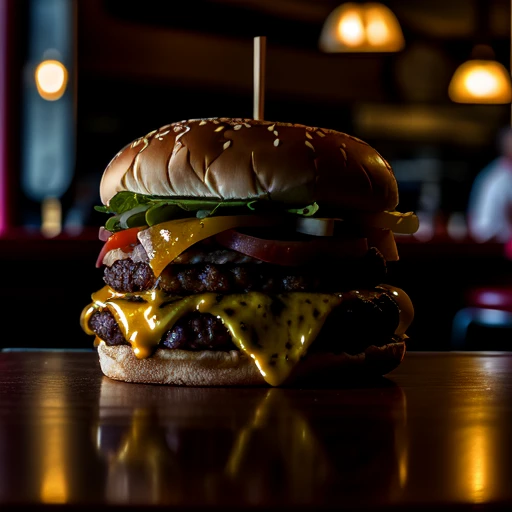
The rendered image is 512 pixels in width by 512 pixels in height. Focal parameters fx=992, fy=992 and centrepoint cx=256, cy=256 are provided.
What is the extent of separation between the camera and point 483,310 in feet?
18.4

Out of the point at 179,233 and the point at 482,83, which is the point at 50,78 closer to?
the point at 482,83

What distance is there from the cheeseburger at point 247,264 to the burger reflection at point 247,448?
11 centimetres

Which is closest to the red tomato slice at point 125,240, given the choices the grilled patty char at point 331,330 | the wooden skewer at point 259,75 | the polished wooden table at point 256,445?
the grilled patty char at point 331,330

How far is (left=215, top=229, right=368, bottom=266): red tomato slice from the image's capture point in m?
1.88

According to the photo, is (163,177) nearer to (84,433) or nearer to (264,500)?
(84,433)

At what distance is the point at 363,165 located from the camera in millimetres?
2029

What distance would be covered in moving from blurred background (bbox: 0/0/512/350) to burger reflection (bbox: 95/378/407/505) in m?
3.15

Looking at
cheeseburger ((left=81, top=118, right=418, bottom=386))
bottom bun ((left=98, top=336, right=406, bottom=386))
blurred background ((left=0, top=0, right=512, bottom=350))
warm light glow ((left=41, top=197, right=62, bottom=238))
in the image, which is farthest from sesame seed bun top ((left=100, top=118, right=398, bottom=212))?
warm light glow ((left=41, top=197, right=62, bottom=238))

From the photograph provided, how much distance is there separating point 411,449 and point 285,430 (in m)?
0.21

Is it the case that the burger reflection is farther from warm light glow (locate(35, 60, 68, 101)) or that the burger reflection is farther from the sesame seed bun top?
warm light glow (locate(35, 60, 68, 101))

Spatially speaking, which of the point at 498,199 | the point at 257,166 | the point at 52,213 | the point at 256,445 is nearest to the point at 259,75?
the point at 257,166

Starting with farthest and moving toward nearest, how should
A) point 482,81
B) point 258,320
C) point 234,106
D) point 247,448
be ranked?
point 234,106
point 482,81
point 258,320
point 247,448

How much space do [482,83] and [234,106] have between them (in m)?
3.51

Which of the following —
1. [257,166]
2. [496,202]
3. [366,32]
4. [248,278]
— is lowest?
[496,202]
